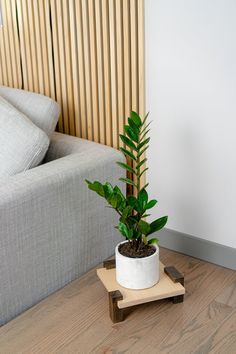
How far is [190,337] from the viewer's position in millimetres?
1412

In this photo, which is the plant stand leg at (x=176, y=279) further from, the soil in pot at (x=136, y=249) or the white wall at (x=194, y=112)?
the white wall at (x=194, y=112)

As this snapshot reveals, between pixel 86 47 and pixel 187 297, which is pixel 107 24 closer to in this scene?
pixel 86 47

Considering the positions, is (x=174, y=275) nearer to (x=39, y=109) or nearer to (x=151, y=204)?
(x=151, y=204)

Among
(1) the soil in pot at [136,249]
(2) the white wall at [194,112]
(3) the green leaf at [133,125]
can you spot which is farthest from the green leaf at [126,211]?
(2) the white wall at [194,112]

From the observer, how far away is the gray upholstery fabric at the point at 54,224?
1468 millimetres

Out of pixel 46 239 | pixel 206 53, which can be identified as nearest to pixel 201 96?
pixel 206 53

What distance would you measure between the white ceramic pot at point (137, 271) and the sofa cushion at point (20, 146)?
422 mm

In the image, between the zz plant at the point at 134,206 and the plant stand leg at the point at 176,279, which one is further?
the plant stand leg at the point at 176,279

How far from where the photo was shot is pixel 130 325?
4.86 ft

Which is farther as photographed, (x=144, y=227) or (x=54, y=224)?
(x=54, y=224)

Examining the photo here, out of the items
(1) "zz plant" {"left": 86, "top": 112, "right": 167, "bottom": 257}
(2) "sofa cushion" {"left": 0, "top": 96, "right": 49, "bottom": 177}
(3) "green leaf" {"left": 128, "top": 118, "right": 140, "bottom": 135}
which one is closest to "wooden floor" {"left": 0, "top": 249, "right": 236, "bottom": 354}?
(1) "zz plant" {"left": 86, "top": 112, "right": 167, "bottom": 257}

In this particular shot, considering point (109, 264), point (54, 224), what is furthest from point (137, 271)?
point (54, 224)

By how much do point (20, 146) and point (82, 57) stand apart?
50cm

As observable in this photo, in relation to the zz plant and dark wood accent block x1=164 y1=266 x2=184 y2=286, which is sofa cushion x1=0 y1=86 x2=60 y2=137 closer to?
the zz plant
